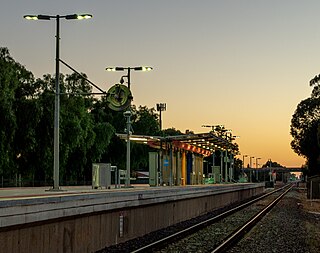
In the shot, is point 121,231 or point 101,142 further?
point 101,142

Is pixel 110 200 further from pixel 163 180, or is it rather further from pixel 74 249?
pixel 163 180

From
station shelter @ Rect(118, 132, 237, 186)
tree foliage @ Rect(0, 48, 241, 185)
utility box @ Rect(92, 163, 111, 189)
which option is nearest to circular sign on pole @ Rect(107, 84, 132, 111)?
utility box @ Rect(92, 163, 111, 189)

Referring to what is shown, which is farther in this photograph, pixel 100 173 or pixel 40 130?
pixel 40 130

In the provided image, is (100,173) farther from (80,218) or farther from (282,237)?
(80,218)

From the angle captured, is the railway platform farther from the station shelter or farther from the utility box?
the station shelter

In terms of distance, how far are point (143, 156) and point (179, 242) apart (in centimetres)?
7013

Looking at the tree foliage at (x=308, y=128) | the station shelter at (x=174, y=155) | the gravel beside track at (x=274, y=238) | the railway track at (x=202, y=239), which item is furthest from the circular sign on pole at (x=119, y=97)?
the tree foliage at (x=308, y=128)

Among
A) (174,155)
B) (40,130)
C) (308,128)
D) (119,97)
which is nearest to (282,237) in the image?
(119,97)

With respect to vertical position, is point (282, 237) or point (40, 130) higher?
point (40, 130)

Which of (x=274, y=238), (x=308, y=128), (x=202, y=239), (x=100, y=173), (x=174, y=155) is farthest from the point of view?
(x=308, y=128)

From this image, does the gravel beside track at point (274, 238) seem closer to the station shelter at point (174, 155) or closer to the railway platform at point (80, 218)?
the railway platform at point (80, 218)

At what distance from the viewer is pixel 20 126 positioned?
53.0 m

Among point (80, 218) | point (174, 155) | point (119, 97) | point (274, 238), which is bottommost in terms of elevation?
point (274, 238)

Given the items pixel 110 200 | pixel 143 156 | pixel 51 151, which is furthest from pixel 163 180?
pixel 143 156
